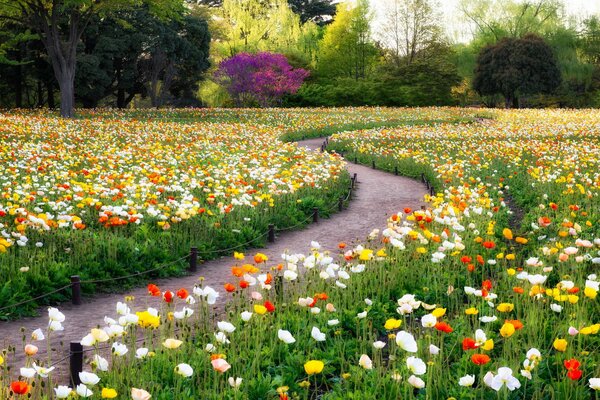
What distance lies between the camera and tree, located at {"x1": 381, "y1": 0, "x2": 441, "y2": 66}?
57.4m

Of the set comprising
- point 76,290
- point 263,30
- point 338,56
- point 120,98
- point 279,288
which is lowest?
point 76,290

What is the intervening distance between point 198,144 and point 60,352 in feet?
43.8

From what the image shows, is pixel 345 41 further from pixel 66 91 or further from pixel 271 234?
pixel 271 234

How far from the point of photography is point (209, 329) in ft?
15.3

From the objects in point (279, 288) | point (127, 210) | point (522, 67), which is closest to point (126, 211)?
point (127, 210)

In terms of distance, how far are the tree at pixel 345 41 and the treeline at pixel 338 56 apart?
0.11m

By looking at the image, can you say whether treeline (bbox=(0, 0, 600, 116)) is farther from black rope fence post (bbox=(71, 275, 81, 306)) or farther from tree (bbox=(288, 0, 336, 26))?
black rope fence post (bbox=(71, 275, 81, 306))

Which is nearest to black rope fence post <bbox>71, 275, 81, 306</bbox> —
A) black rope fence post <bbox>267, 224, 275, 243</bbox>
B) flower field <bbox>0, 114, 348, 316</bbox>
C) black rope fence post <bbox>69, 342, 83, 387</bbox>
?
flower field <bbox>0, 114, 348, 316</bbox>

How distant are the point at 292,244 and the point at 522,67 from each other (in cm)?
4969

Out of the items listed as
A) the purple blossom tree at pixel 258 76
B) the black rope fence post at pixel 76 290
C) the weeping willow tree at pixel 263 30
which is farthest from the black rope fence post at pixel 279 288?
the weeping willow tree at pixel 263 30

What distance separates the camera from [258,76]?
4481cm

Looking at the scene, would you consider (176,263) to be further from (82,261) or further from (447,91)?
(447,91)

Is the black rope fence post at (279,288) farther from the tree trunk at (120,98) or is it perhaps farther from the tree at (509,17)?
the tree at (509,17)

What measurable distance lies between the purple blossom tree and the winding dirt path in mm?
29365
